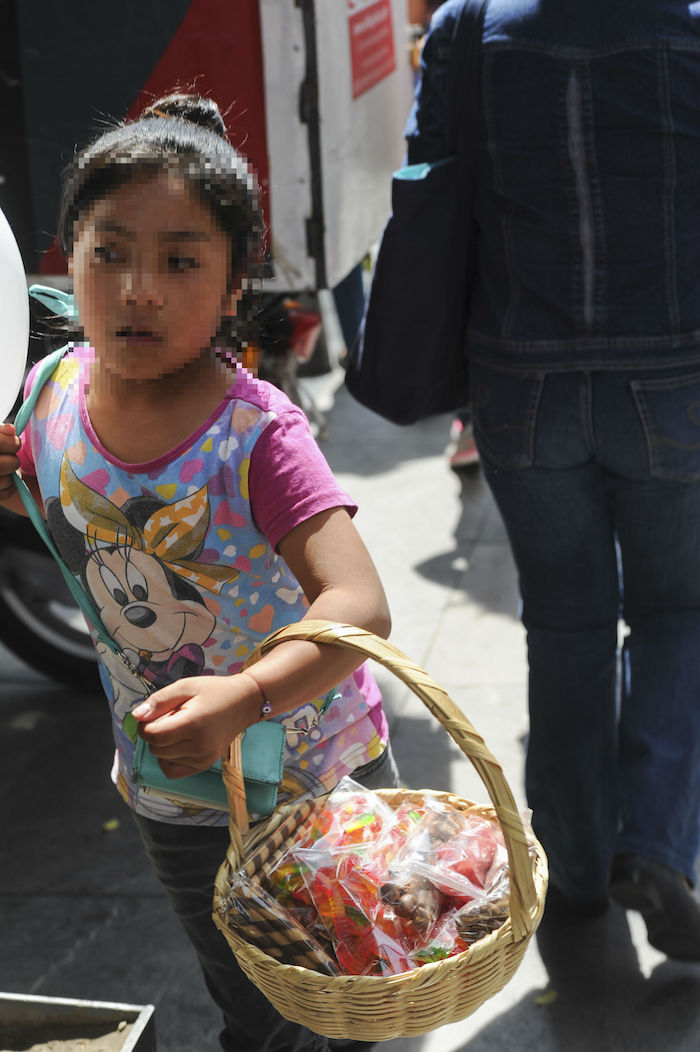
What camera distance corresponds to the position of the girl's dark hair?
4.54ft

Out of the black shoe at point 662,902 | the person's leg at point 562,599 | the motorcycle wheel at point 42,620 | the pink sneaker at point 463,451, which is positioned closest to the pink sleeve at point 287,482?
the person's leg at point 562,599

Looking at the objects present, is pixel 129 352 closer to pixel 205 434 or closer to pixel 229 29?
pixel 205 434

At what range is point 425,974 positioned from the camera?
138cm

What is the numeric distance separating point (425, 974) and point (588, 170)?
59.4 inches

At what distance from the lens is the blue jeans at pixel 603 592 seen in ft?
7.79

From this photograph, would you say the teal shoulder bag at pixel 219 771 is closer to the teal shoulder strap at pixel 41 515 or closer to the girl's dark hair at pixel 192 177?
the teal shoulder strap at pixel 41 515

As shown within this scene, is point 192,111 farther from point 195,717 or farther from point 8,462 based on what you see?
point 195,717

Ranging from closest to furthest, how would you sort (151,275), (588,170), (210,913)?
(151,275) < (210,913) < (588,170)

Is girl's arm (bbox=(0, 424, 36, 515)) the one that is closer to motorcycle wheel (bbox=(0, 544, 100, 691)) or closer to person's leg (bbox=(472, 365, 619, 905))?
person's leg (bbox=(472, 365, 619, 905))

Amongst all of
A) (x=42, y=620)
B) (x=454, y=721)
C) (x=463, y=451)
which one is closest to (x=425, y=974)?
(x=454, y=721)

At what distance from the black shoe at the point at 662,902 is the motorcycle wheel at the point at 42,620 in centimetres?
192

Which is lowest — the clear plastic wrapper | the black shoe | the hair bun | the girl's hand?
the black shoe

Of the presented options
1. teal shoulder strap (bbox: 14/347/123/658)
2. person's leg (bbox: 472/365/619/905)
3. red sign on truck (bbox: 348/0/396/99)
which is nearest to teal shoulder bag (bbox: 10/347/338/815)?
teal shoulder strap (bbox: 14/347/123/658)

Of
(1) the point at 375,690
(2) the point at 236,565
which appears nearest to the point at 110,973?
(1) the point at 375,690
